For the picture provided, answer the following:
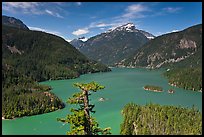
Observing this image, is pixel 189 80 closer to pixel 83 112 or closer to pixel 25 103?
pixel 25 103

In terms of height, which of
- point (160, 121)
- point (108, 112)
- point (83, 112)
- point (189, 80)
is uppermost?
point (83, 112)

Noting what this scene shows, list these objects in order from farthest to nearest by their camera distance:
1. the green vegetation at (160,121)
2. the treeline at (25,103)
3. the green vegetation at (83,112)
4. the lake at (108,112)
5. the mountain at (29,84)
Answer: the mountain at (29,84)
the treeline at (25,103)
the lake at (108,112)
the green vegetation at (160,121)
the green vegetation at (83,112)

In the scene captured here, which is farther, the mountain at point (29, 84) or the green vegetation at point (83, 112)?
the mountain at point (29, 84)

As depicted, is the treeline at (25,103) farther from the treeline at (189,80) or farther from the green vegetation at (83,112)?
the treeline at (189,80)

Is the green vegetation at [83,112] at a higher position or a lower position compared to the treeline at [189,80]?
higher

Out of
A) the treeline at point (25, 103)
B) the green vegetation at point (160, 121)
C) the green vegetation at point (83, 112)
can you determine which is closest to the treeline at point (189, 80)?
the treeline at point (25, 103)

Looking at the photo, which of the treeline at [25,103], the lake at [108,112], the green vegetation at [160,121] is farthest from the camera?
the treeline at [25,103]

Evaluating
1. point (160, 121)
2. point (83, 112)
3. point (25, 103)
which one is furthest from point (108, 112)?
point (83, 112)

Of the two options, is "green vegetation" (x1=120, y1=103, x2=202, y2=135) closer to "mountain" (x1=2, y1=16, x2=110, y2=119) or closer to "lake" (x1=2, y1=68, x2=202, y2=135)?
"lake" (x1=2, y1=68, x2=202, y2=135)

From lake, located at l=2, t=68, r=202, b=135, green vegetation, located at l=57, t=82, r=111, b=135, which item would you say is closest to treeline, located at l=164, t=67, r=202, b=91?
lake, located at l=2, t=68, r=202, b=135
